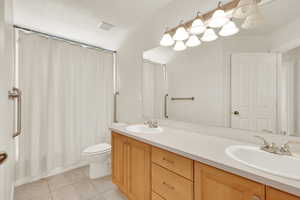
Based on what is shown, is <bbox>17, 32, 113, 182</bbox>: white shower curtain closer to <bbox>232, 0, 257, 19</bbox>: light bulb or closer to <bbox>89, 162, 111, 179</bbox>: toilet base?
<bbox>89, 162, 111, 179</bbox>: toilet base

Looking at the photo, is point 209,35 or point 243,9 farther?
point 209,35

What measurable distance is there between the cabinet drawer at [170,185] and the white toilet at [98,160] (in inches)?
44.6

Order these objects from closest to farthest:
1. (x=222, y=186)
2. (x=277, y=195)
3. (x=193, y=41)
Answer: (x=277, y=195) < (x=222, y=186) < (x=193, y=41)

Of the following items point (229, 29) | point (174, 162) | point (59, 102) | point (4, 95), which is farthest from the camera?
point (59, 102)

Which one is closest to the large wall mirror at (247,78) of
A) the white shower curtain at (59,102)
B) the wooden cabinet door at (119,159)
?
the wooden cabinet door at (119,159)

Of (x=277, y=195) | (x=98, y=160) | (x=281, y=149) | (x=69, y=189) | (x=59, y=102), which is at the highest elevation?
(x=59, y=102)

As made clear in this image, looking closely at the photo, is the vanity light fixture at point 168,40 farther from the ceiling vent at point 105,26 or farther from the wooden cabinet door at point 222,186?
the wooden cabinet door at point 222,186

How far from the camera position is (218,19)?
1.30 meters

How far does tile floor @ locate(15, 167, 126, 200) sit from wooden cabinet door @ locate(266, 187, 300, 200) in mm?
1554

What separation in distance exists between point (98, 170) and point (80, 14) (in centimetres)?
226

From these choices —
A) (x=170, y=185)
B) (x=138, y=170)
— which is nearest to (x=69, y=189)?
(x=138, y=170)

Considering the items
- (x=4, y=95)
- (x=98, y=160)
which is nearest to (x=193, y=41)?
(x=4, y=95)

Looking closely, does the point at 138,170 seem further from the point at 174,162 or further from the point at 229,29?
the point at 229,29

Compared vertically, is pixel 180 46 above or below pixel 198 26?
below
